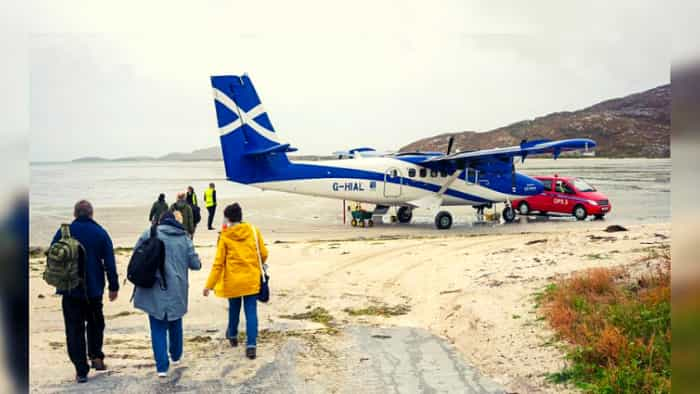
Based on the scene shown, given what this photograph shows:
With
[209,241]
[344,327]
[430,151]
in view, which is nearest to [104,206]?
[209,241]

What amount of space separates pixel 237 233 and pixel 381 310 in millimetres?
2737

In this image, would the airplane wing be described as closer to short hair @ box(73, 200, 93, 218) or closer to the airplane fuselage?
the airplane fuselage

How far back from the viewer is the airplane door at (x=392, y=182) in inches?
687

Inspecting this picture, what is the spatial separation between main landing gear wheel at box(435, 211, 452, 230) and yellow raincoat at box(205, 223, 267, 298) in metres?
12.0

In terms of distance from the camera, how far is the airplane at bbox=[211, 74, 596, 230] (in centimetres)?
1551

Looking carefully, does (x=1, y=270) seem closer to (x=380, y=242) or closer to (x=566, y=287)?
(x=566, y=287)

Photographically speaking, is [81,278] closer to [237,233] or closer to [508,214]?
[237,233]

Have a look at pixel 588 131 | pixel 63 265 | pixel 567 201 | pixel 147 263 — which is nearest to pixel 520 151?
pixel 588 131

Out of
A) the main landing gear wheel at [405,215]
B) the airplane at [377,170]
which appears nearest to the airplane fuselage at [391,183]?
the airplane at [377,170]

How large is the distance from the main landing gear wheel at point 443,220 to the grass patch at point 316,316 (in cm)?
996

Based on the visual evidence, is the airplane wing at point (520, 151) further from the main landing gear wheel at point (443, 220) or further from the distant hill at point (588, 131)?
the main landing gear wheel at point (443, 220)

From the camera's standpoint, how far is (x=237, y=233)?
5816 mm

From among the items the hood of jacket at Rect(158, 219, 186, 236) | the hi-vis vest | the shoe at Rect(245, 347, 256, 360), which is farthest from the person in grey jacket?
the hi-vis vest

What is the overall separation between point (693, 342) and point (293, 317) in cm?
520
